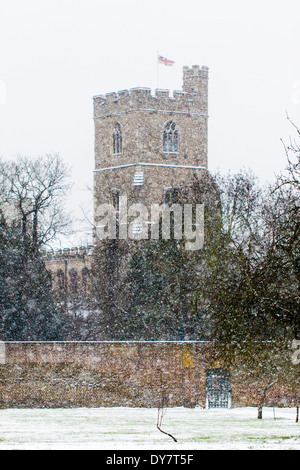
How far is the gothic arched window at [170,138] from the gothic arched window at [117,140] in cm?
225

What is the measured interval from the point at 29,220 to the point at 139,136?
26.3 feet

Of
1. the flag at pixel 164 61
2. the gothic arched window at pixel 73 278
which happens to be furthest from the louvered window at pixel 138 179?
the gothic arched window at pixel 73 278

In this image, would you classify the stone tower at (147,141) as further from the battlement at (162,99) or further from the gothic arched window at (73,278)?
the gothic arched window at (73,278)

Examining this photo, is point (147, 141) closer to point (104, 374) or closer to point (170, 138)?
point (170, 138)

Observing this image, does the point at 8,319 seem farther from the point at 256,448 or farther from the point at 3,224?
the point at 256,448

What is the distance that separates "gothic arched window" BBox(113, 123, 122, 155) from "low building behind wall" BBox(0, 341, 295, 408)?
2409cm

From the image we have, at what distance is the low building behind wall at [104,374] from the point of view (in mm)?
26547

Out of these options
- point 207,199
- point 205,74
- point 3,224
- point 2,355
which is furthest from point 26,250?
Answer: point 205,74

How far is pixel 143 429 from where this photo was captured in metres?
19.7

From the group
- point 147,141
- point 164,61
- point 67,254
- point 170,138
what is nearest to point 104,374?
point 164,61

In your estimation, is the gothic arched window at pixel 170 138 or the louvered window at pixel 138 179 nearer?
the louvered window at pixel 138 179

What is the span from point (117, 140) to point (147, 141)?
1801mm

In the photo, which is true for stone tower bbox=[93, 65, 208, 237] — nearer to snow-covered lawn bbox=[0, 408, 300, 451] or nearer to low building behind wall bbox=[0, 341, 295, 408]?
low building behind wall bbox=[0, 341, 295, 408]

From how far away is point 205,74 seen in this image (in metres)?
51.2
